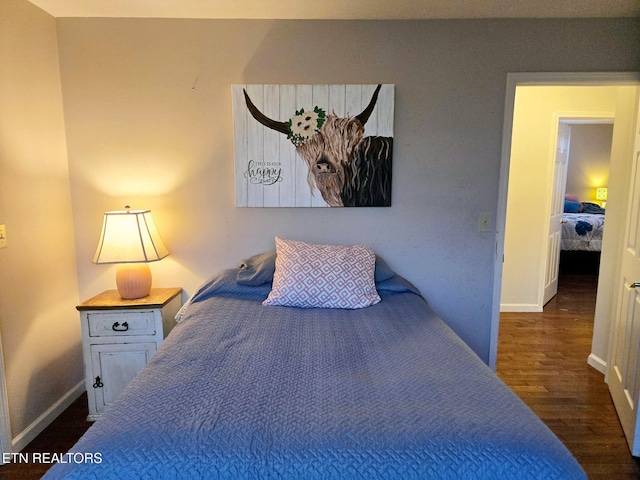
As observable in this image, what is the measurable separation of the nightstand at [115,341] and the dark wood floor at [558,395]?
26 cm

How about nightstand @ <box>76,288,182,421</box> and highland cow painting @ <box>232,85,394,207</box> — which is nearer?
nightstand @ <box>76,288,182,421</box>

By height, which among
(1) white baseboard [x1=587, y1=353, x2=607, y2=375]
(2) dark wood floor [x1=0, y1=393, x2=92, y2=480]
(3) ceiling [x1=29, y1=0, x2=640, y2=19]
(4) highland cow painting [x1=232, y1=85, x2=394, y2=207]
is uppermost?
(3) ceiling [x1=29, y1=0, x2=640, y2=19]

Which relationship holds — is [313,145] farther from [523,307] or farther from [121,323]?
[523,307]

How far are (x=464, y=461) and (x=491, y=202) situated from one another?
182cm

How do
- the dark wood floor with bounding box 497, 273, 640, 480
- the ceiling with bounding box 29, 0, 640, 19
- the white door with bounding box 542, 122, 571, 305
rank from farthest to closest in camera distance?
the white door with bounding box 542, 122, 571, 305, the ceiling with bounding box 29, 0, 640, 19, the dark wood floor with bounding box 497, 273, 640, 480

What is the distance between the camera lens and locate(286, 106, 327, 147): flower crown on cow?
7.62 feet

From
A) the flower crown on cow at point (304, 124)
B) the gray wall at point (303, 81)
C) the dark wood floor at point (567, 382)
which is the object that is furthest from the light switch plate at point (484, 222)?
the flower crown on cow at point (304, 124)

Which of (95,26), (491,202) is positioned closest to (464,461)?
(491,202)

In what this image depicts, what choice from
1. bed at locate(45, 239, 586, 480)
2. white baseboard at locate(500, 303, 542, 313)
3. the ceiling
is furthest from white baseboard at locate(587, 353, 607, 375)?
the ceiling

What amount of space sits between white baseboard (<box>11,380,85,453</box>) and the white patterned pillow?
4.50 ft

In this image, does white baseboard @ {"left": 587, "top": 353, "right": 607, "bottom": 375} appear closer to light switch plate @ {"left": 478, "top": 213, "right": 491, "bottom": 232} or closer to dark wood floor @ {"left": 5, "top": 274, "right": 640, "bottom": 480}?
dark wood floor @ {"left": 5, "top": 274, "right": 640, "bottom": 480}

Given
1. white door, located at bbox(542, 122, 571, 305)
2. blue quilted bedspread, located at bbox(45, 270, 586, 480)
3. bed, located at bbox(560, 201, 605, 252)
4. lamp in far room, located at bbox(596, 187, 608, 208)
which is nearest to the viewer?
blue quilted bedspread, located at bbox(45, 270, 586, 480)

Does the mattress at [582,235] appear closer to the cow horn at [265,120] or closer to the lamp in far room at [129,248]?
the cow horn at [265,120]

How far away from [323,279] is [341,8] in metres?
1.48
